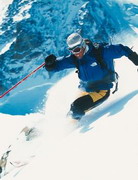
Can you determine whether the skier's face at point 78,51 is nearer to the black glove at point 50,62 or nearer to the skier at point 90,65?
the skier at point 90,65

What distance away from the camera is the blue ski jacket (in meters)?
6.89

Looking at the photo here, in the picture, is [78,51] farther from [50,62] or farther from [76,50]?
[50,62]

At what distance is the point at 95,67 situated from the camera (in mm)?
7172

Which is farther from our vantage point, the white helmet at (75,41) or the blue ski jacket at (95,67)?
the blue ski jacket at (95,67)

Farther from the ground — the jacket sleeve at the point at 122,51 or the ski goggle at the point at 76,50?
the ski goggle at the point at 76,50

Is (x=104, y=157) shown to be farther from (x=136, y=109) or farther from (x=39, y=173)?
(x=136, y=109)

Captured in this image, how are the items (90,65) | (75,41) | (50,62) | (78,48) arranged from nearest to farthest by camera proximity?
(75,41)
(78,48)
(90,65)
(50,62)

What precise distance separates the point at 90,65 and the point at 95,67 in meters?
0.12

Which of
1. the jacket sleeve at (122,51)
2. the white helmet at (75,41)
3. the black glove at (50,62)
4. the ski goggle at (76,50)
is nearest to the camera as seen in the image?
the white helmet at (75,41)

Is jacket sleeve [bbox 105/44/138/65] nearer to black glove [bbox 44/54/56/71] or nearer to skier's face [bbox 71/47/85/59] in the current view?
skier's face [bbox 71/47/85/59]

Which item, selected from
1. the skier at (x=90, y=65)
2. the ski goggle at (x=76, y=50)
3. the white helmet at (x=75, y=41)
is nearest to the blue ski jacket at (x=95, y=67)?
the skier at (x=90, y=65)

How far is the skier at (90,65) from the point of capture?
6.85m

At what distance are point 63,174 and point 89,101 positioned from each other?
4.05 meters

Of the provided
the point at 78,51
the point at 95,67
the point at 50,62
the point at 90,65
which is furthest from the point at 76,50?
the point at 50,62
